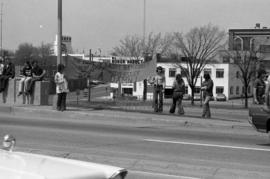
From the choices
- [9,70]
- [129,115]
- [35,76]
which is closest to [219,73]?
[9,70]

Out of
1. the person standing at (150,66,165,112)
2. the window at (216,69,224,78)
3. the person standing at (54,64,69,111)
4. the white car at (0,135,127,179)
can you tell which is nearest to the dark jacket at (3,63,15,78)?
the person standing at (54,64,69,111)

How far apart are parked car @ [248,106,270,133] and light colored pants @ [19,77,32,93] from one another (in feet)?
34.9

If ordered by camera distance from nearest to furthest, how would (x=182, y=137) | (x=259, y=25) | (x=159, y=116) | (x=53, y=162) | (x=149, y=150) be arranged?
1. (x=53, y=162)
2. (x=149, y=150)
3. (x=182, y=137)
4. (x=159, y=116)
5. (x=259, y=25)

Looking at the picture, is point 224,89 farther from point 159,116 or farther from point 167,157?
point 167,157

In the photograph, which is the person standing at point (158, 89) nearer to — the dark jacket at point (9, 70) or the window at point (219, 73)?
the dark jacket at point (9, 70)

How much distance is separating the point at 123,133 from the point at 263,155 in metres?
4.47

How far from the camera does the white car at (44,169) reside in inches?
133

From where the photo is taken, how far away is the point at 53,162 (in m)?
4.03

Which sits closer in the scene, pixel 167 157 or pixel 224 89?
pixel 167 157

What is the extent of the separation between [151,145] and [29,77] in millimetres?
10317

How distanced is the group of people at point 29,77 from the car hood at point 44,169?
17.0 meters

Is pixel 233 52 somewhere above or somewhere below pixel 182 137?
above

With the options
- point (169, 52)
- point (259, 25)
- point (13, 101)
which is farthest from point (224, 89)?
point (13, 101)

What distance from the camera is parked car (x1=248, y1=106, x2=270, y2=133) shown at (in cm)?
1222
